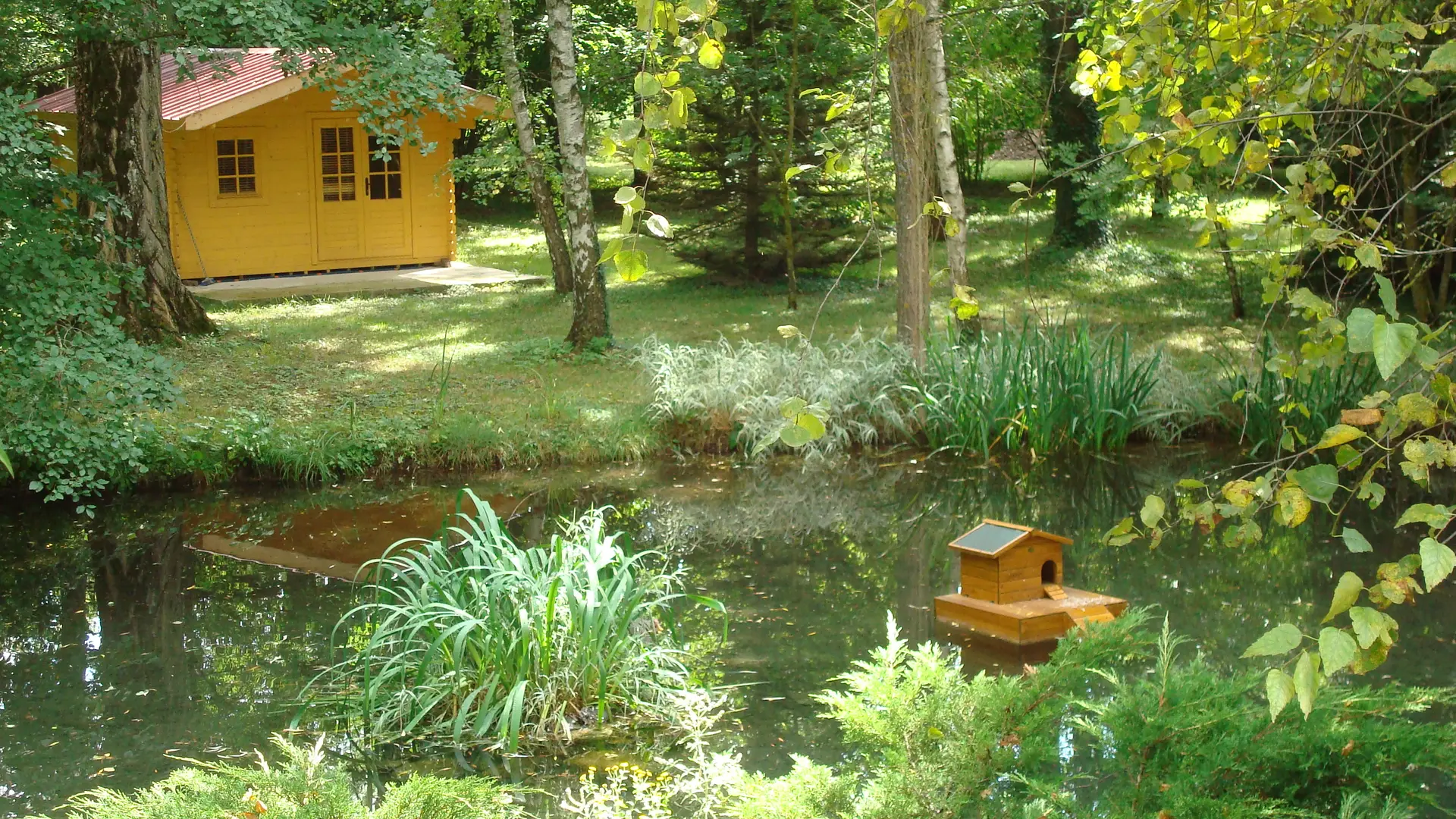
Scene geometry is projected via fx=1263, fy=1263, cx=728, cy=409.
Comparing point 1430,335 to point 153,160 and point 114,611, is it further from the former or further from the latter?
point 153,160

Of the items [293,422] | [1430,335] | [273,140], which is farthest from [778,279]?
[1430,335]

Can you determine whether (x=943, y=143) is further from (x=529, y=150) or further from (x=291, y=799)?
(x=291, y=799)

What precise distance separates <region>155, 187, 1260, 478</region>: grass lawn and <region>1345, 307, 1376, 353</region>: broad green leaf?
2.03m

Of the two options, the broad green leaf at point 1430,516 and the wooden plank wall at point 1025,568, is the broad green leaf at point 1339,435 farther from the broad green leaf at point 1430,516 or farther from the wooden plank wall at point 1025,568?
the wooden plank wall at point 1025,568

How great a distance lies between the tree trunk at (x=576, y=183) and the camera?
10461 mm

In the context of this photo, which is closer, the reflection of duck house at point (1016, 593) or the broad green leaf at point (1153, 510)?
the broad green leaf at point (1153, 510)

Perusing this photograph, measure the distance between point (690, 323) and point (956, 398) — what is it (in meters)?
4.92

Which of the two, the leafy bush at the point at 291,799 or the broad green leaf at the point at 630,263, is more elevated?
the broad green leaf at the point at 630,263

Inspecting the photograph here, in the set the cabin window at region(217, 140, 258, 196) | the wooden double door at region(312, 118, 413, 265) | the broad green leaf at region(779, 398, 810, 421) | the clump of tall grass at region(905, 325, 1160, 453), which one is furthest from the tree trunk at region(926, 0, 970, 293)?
the cabin window at region(217, 140, 258, 196)

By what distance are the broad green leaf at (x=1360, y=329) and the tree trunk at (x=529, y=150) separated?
1124cm

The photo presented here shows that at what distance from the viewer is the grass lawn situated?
830 centimetres

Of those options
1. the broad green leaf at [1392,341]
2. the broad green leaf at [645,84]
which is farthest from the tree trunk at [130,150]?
the broad green leaf at [1392,341]

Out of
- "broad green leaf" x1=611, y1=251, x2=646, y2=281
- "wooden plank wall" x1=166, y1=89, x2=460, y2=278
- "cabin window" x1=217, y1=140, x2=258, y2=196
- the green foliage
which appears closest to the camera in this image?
"broad green leaf" x1=611, y1=251, x2=646, y2=281

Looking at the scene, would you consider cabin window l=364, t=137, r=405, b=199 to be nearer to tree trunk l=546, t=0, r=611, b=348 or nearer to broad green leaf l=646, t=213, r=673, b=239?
tree trunk l=546, t=0, r=611, b=348
